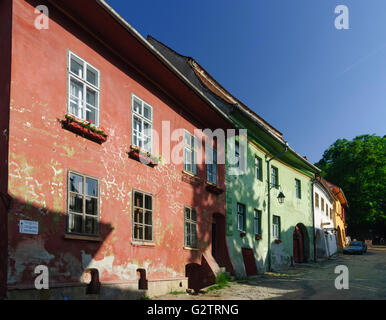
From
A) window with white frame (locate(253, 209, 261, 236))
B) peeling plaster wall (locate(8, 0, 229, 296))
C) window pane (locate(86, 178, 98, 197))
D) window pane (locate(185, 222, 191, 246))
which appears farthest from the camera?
window with white frame (locate(253, 209, 261, 236))

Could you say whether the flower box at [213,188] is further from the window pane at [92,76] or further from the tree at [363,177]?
the tree at [363,177]

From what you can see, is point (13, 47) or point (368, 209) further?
point (368, 209)

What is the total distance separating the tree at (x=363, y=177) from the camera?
44375mm

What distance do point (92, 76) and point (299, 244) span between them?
65.9 feet

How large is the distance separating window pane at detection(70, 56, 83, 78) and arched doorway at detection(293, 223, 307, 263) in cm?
1927

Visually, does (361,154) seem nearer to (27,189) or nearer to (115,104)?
(115,104)

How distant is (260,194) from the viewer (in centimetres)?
2095

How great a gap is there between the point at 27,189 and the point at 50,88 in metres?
2.18

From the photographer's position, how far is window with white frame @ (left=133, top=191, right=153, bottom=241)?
11414 millimetres

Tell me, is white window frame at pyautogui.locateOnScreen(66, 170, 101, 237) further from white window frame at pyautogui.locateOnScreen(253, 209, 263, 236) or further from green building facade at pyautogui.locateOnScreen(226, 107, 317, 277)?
white window frame at pyautogui.locateOnScreen(253, 209, 263, 236)

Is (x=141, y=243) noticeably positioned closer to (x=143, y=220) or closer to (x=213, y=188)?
(x=143, y=220)

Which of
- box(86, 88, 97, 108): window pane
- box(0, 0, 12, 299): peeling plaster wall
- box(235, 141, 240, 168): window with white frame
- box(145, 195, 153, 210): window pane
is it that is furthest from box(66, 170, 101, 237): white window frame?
box(235, 141, 240, 168): window with white frame

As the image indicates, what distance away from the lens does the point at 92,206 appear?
970 centimetres
